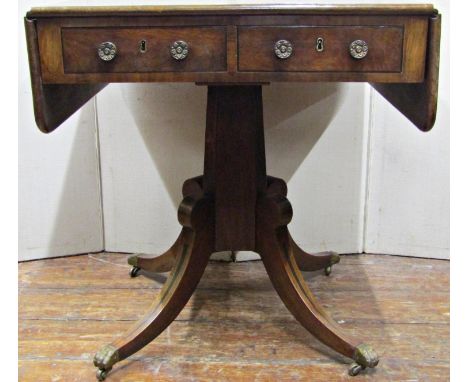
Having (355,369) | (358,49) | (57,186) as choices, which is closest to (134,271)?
(57,186)

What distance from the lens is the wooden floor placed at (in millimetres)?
1337

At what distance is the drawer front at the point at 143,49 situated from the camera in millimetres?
1131

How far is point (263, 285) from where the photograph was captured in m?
1.79

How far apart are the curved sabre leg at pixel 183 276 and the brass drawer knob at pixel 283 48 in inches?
19.4

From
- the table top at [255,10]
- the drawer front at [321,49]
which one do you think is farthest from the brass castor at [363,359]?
the table top at [255,10]

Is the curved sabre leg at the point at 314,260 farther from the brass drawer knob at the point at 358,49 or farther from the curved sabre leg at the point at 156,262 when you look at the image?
the brass drawer knob at the point at 358,49

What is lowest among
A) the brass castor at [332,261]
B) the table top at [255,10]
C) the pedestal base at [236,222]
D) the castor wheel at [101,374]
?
→ the castor wheel at [101,374]

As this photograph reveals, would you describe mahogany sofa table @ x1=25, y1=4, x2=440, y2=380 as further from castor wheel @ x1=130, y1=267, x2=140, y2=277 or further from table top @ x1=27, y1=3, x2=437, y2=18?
castor wheel @ x1=130, y1=267, x2=140, y2=277

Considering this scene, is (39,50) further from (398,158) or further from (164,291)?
(398,158)

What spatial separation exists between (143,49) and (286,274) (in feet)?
2.25

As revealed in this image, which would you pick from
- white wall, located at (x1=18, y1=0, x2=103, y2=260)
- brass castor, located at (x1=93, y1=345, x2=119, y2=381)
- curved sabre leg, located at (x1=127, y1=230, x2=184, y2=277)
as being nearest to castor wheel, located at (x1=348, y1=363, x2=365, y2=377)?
→ brass castor, located at (x1=93, y1=345, x2=119, y2=381)

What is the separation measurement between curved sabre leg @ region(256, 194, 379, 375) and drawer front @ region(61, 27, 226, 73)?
464 millimetres

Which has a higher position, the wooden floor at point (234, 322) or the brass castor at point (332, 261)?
the brass castor at point (332, 261)

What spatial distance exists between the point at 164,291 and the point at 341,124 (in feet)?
3.01
